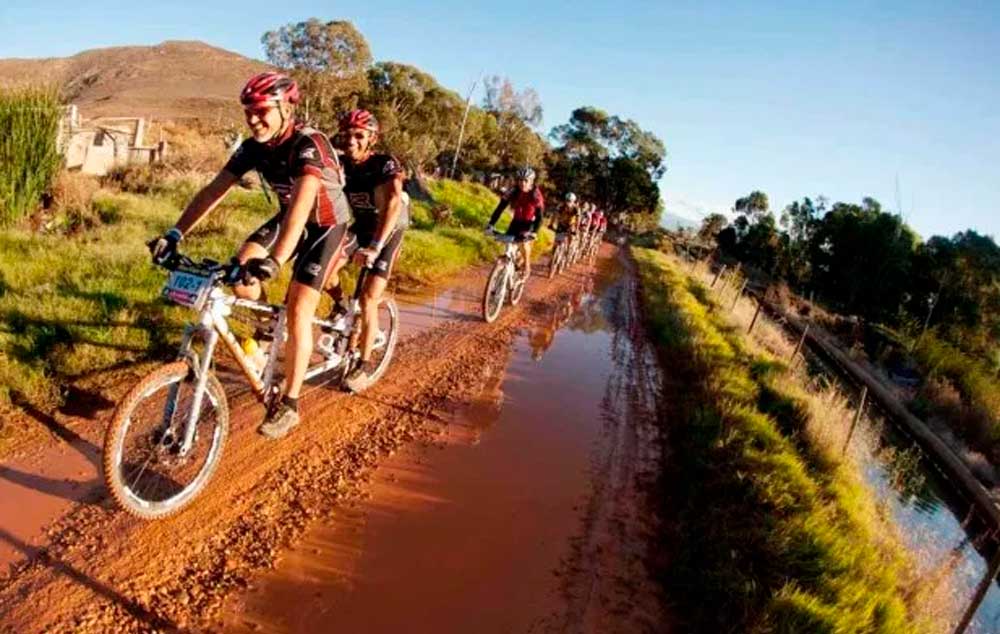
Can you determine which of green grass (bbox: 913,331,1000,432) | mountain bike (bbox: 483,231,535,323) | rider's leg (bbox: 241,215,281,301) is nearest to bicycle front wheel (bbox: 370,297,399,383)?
rider's leg (bbox: 241,215,281,301)

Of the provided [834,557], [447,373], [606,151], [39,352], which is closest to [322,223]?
[39,352]

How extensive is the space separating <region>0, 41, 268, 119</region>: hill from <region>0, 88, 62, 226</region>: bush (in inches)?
2078

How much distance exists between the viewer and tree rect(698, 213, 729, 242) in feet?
216

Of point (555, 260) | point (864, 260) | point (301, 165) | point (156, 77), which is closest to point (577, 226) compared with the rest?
point (555, 260)

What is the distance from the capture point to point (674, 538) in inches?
186

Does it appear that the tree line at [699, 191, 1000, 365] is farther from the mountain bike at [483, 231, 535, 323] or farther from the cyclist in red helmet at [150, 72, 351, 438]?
the cyclist in red helmet at [150, 72, 351, 438]

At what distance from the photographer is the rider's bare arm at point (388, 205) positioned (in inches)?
220

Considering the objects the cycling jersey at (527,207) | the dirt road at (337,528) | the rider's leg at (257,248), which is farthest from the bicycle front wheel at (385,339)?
the cycling jersey at (527,207)

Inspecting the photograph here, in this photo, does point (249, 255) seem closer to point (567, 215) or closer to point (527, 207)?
point (527, 207)

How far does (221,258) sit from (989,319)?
3477 cm

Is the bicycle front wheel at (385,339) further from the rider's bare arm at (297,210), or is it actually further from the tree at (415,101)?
the tree at (415,101)

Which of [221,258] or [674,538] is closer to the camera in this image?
[674,538]

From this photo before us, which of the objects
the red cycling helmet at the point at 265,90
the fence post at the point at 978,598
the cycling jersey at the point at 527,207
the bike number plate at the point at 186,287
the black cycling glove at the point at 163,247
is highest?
the red cycling helmet at the point at 265,90

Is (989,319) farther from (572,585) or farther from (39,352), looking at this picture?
(39,352)
